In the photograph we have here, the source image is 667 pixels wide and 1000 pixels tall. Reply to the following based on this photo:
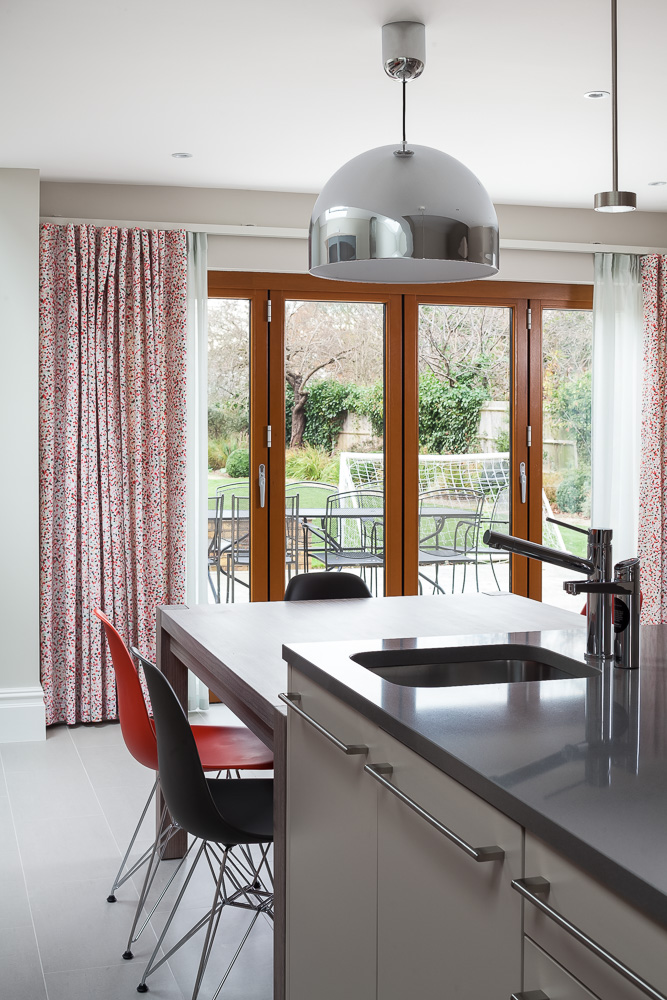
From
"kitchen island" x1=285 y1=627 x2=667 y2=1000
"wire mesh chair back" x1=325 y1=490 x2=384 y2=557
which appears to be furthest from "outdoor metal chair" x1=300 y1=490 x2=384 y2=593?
"kitchen island" x1=285 y1=627 x2=667 y2=1000

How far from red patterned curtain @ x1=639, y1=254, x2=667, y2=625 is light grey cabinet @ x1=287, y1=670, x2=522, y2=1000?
399cm

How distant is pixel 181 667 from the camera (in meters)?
3.31

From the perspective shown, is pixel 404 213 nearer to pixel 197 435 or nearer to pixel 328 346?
pixel 197 435

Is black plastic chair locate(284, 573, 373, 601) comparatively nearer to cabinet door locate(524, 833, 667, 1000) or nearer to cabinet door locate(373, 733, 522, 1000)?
cabinet door locate(373, 733, 522, 1000)

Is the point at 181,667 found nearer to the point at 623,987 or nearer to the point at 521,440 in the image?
the point at 623,987

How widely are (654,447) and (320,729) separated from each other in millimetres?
4226

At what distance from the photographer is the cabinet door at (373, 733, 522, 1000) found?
117cm

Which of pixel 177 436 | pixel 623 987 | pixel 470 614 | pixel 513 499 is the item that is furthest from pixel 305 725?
pixel 513 499

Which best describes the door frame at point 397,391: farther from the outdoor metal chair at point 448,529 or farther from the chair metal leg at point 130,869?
the chair metal leg at point 130,869

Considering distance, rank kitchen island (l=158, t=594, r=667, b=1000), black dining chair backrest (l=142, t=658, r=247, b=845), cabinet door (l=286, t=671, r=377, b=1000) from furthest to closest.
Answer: black dining chair backrest (l=142, t=658, r=247, b=845) < cabinet door (l=286, t=671, r=377, b=1000) < kitchen island (l=158, t=594, r=667, b=1000)

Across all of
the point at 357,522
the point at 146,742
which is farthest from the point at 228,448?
the point at 146,742

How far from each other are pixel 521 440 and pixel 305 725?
4.00 m

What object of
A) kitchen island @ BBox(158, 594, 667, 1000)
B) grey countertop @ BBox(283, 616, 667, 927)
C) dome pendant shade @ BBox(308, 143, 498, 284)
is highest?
dome pendant shade @ BBox(308, 143, 498, 284)

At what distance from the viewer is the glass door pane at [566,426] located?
5.74 m
